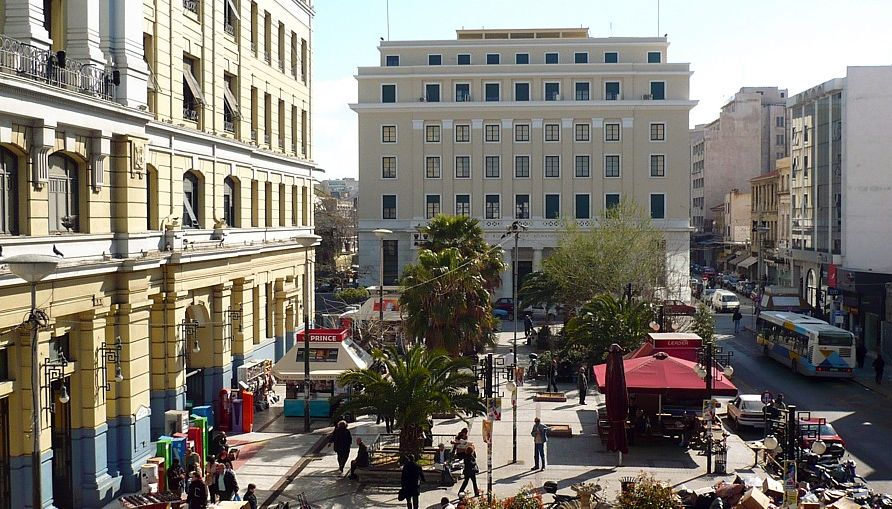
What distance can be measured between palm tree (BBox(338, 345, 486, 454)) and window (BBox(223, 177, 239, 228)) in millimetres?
11609

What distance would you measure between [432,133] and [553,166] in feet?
32.8

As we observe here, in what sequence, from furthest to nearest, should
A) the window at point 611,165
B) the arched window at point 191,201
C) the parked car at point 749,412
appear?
the window at point 611,165
the parked car at point 749,412
the arched window at point 191,201

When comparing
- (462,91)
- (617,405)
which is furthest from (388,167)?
(617,405)

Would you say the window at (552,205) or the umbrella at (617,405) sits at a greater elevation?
the window at (552,205)

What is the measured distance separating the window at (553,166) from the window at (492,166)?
378cm

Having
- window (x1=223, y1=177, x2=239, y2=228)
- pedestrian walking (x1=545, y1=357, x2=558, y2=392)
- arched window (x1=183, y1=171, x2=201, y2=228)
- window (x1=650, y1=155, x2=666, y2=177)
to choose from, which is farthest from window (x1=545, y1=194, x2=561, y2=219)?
arched window (x1=183, y1=171, x2=201, y2=228)

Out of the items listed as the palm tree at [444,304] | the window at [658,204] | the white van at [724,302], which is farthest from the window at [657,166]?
the palm tree at [444,304]

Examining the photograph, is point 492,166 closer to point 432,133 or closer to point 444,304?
point 432,133

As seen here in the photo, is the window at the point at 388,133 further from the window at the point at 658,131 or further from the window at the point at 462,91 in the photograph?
the window at the point at 658,131

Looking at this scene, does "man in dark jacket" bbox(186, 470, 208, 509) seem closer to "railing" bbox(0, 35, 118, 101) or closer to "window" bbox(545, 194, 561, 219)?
"railing" bbox(0, 35, 118, 101)

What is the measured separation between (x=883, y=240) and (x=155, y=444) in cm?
4500

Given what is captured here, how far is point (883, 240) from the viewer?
5481 centimetres

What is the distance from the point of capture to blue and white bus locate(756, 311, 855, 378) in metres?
39.7

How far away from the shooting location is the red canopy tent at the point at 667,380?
90.2 ft
